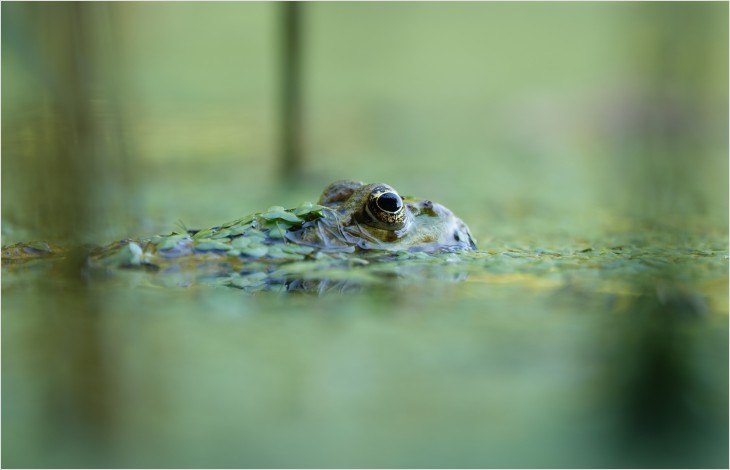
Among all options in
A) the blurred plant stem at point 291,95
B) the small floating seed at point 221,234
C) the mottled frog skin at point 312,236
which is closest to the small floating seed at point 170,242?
the mottled frog skin at point 312,236

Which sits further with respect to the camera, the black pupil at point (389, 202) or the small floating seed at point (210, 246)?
the black pupil at point (389, 202)

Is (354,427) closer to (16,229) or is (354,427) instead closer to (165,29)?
(16,229)

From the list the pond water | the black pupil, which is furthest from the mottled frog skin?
the pond water

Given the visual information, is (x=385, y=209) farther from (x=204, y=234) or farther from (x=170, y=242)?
(x=170, y=242)

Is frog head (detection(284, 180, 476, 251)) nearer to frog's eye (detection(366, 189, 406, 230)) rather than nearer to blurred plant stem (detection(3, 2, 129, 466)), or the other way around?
frog's eye (detection(366, 189, 406, 230))

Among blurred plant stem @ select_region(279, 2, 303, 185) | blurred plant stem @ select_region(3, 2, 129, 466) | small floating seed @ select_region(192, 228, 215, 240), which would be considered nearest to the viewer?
blurred plant stem @ select_region(3, 2, 129, 466)

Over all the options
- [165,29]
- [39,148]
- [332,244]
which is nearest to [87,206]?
[39,148]

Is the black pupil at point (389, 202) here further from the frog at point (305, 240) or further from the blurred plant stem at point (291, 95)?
the blurred plant stem at point (291, 95)

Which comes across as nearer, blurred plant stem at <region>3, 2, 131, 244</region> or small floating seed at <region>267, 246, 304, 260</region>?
blurred plant stem at <region>3, 2, 131, 244</region>
